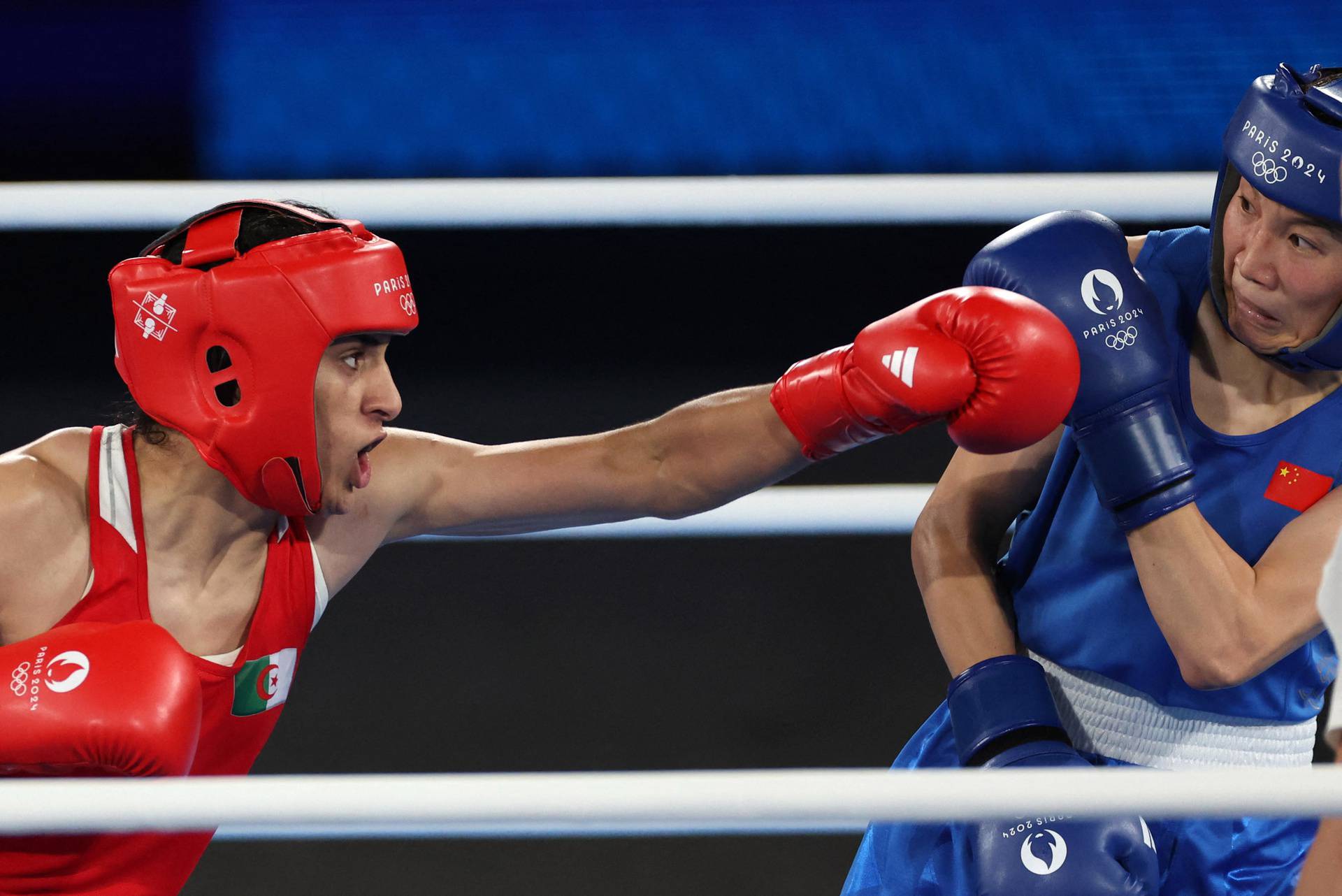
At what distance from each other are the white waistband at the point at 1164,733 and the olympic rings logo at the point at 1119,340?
33 cm

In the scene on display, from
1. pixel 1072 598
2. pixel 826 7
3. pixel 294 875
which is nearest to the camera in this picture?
pixel 1072 598

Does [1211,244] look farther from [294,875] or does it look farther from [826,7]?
[826,7]

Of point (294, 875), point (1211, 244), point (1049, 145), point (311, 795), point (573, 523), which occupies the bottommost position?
point (294, 875)

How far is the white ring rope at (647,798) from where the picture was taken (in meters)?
0.89

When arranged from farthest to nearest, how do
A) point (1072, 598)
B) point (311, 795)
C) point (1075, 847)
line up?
1. point (1072, 598)
2. point (1075, 847)
3. point (311, 795)

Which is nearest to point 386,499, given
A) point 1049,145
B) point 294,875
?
point 294,875

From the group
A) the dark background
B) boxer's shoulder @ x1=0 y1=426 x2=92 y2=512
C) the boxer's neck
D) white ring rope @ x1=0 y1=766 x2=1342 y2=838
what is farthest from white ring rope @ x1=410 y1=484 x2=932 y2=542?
the dark background

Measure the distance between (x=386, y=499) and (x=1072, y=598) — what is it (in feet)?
2.29

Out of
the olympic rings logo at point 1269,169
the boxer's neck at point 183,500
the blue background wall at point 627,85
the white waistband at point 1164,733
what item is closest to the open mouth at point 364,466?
the boxer's neck at point 183,500

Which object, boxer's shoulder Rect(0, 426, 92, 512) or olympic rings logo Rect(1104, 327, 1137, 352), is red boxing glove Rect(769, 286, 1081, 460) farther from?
boxer's shoulder Rect(0, 426, 92, 512)

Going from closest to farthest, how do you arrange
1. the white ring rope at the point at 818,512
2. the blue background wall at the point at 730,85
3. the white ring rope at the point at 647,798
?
the white ring rope at the point at 647,798, the white ring rope at the point at 818,512, the blue background wall at the point at 730,85

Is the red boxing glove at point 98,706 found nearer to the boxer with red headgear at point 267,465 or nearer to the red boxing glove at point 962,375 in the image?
the boxer with red headgear at point 267,465

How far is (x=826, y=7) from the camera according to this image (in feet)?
12.4

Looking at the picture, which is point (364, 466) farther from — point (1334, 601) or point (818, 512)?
point (1334, 601)
